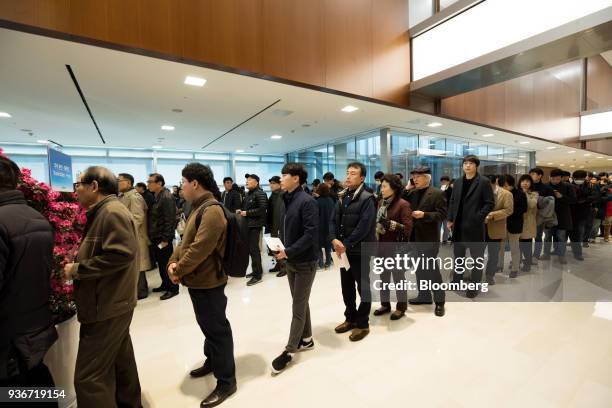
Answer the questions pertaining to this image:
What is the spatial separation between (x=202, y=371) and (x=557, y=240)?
6556 millimetres

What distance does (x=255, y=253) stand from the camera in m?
4.80

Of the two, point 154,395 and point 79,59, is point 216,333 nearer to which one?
point 154,395

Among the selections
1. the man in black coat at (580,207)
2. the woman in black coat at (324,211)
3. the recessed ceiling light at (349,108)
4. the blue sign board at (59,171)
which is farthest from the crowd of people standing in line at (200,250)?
the recessed ceiling light at (349,108)

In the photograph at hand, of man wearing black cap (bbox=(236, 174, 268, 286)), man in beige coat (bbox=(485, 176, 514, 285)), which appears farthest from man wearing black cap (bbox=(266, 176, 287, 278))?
man in beige coat (bbox=(485, 176, 514, 285))

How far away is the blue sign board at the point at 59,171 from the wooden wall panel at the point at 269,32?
144cm

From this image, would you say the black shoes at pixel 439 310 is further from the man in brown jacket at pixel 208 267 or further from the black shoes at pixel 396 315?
the man in brown jacket at pixel 208 267

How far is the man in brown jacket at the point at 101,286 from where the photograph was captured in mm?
1506

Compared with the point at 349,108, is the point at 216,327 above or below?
below

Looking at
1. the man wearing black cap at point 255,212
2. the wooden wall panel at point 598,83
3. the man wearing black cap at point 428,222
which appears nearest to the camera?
the man wearing black cap at point 428,222

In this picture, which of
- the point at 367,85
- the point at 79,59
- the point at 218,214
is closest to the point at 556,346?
the point at 218,214

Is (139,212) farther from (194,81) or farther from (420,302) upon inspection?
(420,302)

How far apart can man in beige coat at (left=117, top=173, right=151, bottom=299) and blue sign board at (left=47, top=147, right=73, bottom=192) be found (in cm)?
110

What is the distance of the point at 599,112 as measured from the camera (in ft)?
33.9

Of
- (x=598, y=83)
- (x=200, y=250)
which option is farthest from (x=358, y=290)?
(x=598, y=83)
